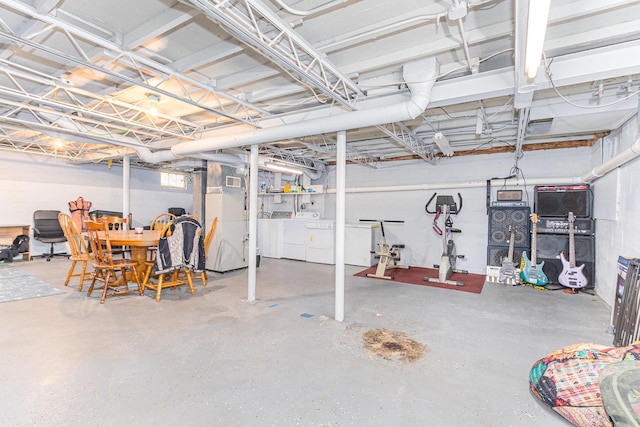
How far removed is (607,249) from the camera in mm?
4352

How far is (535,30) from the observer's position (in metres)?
1.58

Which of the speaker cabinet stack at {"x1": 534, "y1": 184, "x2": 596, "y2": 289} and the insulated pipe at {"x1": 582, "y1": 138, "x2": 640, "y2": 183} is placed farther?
the speaker cabinet stack at {"x1": 534, "y1": 184, "x2": 596, "y2": 289}

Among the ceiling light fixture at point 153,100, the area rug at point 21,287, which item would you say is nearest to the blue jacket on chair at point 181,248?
the ceiling light fixture at point 153,100

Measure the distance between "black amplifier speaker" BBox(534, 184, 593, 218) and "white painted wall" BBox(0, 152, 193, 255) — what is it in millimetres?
9643

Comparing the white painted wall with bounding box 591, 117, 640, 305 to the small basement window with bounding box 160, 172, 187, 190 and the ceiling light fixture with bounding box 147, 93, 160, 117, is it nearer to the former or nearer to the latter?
the ceiling light fixture with bounding box 147, 93, 160, 117

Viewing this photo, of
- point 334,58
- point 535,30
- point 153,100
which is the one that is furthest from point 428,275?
point 153,100

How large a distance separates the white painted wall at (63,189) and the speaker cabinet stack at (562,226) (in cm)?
967

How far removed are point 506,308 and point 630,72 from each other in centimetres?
285

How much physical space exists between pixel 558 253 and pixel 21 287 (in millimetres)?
8584

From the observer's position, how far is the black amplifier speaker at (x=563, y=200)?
5043mm

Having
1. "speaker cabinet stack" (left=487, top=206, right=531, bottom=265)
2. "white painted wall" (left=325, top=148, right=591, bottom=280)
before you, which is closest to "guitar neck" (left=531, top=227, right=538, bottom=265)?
"speaker cabinet stack" (left=487, top=206, right=531, bottom=265)

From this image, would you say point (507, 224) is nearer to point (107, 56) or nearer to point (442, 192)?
point (442, 192)

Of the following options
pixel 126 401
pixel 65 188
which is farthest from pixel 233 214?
pixel 65 188

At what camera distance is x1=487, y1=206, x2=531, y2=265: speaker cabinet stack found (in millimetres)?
5621
